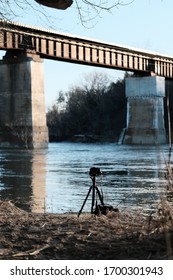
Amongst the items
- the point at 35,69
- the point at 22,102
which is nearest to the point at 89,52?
the point at 35,69

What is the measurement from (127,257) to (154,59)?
62.6 meters

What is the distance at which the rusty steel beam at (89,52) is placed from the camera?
167ft

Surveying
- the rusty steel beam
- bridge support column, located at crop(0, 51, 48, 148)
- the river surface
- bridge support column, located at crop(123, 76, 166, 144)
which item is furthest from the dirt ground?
bridge support column, located at crop(123, 76, 166, 144)

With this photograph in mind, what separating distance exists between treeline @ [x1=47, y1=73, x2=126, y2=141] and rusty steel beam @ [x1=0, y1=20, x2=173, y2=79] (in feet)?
81.0

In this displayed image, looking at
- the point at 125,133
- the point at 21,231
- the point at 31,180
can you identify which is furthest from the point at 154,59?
the point at 21,231

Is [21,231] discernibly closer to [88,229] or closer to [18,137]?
[88,229]

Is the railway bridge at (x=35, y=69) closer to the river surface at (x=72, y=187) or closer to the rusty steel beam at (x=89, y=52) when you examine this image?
the rusty steel beam at (x=89, y=52)

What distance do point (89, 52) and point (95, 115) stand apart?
44116 millimetres

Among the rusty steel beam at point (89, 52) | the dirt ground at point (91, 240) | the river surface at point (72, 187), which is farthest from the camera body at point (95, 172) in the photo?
the rusty steel beam at point (89, 52)

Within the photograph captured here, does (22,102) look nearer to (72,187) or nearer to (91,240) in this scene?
(72,187)

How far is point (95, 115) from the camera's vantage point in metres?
100

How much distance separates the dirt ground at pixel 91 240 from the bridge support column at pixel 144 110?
57518 mm

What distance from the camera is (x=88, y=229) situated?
5.39m

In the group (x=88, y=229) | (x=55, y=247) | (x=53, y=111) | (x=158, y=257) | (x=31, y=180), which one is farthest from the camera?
(x=53, y=111)
